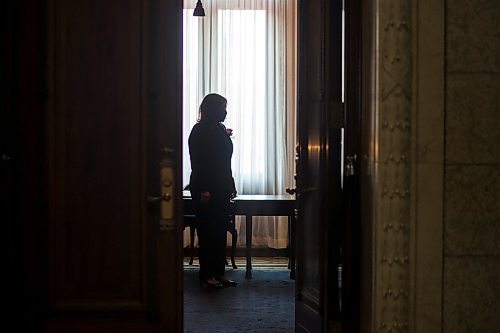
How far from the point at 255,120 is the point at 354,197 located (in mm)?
4494

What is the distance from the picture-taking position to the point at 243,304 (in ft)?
16.5

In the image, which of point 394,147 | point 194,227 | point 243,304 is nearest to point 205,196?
point 243,304

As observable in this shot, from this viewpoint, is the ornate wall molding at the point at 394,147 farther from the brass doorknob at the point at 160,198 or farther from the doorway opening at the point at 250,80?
the doorway opening at the point at 250,80

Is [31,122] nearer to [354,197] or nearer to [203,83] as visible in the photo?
[354,197]

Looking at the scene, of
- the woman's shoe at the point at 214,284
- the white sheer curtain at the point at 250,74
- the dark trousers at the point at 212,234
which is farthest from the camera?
the white sheer curtain at the point at 250,74

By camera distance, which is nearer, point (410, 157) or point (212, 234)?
point (410, 157)

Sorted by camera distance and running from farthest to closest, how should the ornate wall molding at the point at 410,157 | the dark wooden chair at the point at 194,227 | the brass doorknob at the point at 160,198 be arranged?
the dark wooden chair at the point at 194,227 < the brass doorknob at the point at 160,198 < the ornate wall molding at the point at 410,157

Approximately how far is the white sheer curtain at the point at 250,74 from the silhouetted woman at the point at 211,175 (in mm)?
1910

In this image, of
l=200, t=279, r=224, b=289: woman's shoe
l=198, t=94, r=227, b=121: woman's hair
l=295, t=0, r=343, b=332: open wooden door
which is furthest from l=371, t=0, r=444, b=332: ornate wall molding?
l=200, t=279, r=224, b=289: woman's shoe

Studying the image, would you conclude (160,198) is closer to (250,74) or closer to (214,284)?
(214,284)

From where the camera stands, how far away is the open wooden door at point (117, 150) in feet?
10.3

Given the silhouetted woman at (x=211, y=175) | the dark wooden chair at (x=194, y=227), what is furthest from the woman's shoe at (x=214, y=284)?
the dark wooden chair at (x=194, y=227)

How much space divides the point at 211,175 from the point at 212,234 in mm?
494

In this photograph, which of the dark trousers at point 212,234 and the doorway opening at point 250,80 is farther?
the doorway opening at point 250,80
